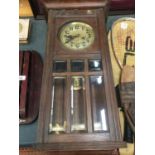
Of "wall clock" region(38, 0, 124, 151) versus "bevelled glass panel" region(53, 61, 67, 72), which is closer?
"wall clock" region(38, 0, 124, 151)

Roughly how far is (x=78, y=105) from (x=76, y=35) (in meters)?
0.36

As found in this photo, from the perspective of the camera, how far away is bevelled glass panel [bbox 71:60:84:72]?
112 centimetres

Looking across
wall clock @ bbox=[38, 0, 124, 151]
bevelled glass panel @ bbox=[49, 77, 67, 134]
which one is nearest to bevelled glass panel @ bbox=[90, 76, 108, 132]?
wall clock @ bbox=[38, 0, 124, 151]

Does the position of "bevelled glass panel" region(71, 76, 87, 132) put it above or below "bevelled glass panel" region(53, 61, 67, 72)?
below

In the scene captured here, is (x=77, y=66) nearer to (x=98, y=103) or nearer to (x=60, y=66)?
(x=60, y=66)

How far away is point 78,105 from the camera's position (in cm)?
105

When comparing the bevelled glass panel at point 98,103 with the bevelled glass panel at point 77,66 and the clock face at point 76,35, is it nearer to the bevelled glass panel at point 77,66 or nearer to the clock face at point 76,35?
the bevelled glass panel at point 77,66

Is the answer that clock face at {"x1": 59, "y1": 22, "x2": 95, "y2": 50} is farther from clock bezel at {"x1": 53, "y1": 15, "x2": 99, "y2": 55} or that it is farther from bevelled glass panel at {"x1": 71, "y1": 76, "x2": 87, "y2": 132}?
bevelled glass panel at {"x1": 71, "y1": 76, "x2": 87, "y2": 132}

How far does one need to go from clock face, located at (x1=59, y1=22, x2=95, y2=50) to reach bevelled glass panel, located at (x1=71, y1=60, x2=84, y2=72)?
0.07m

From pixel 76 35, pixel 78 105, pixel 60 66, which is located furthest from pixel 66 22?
pixel 78 105

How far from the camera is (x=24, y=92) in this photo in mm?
1365

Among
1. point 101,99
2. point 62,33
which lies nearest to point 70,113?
point 101,99

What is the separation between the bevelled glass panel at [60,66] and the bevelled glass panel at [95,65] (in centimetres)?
11
